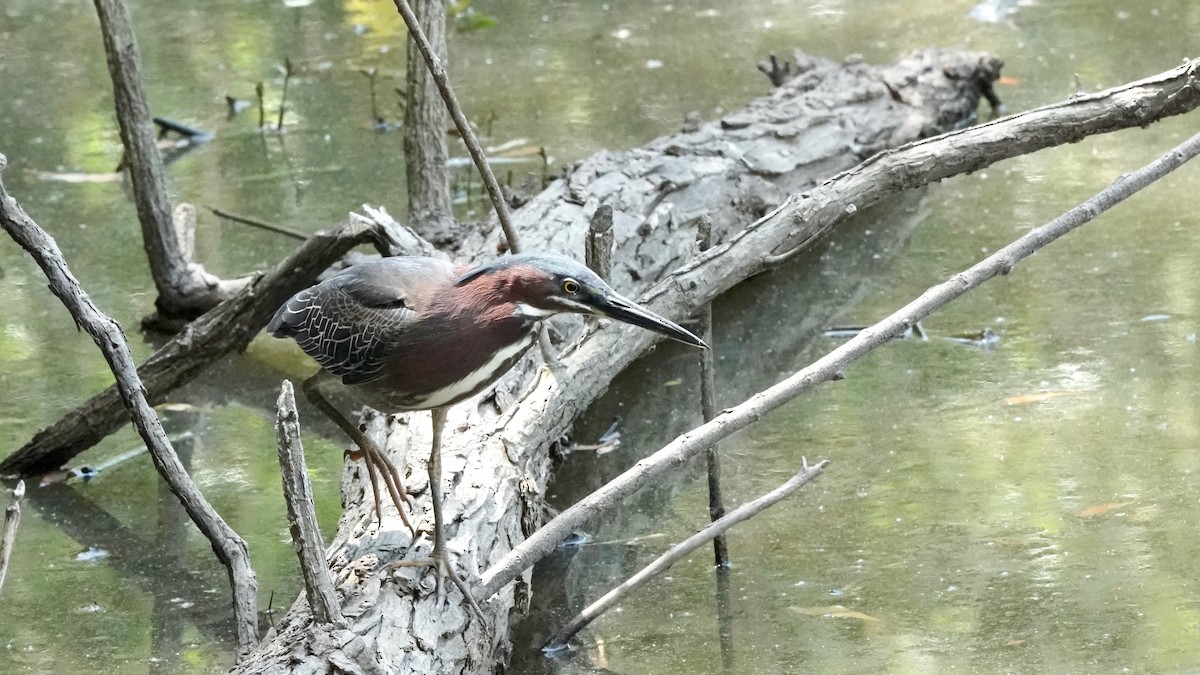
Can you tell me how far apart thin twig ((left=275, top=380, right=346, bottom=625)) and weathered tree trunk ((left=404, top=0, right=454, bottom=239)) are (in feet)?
8.90

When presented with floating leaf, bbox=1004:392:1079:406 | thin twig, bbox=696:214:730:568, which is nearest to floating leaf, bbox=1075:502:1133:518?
floating leaf, bbox=1004:392:1079:406

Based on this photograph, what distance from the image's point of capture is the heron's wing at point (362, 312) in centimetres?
296

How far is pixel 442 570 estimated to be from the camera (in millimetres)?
3059

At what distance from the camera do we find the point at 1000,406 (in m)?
4.46

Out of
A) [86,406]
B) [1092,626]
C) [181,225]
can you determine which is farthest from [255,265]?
[1092,626]

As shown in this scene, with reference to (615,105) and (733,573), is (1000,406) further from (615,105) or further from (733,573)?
(615,105)

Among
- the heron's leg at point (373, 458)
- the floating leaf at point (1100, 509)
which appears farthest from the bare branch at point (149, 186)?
the floating leaf at point (1100, 509)

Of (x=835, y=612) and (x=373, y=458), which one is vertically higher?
(x=373, y=458)

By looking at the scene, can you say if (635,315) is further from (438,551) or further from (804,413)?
(804,413)

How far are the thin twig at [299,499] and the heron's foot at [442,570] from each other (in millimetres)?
408

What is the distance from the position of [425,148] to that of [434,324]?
8.35 feet

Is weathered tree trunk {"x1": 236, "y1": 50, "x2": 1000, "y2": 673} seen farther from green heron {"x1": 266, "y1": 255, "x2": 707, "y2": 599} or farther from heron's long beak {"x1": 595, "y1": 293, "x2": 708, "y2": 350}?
heron's long beak {"x1": 595, "y1": 293, "x2": 708, "y2": 350}

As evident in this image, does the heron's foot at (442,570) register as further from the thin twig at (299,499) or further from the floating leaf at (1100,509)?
the floating leaf at (1100,509)

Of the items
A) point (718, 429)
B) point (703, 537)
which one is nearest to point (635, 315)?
point (718, 429)
